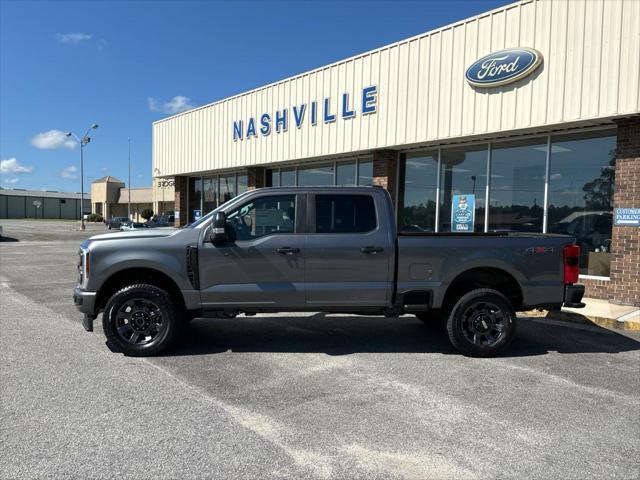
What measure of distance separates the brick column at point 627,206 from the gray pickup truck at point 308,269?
3.87 meters

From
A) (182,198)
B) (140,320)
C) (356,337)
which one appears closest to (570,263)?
(356,337)

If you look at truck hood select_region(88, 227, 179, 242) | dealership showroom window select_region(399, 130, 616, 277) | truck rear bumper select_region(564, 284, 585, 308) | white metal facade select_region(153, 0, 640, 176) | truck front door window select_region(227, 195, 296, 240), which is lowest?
truck rear bumper select_region(564, 284, 585, 308)

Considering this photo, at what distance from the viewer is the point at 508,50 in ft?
33.5

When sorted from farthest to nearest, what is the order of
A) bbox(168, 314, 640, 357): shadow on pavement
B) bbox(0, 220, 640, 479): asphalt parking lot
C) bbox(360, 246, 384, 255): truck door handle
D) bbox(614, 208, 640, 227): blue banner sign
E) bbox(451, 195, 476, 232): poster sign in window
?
1. bbox(451, 195, 476, 232): poster sign in window
2. bbox(614, 208, 640, 227): blue banner sign
3. bbox(168, 314, 640, 357): shadow on pavement
4. bbox(360, 246, 384, 255): truck door handle
5. bbox(0, 220, 640, 479): asphalt parking lot

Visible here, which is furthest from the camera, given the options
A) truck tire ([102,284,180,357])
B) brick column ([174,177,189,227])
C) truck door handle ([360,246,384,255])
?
brick column ([174,177,189,227])

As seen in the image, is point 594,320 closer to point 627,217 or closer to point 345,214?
point 627,217

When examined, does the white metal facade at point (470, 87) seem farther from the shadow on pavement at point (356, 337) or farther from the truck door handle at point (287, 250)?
the truck door handle at point (287, 250)

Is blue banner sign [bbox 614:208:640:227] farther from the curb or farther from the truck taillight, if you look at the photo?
the truck taillight

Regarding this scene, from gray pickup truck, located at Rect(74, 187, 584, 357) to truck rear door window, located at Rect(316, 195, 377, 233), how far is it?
12mm

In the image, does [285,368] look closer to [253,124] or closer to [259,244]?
[259,244]

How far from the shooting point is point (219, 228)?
5516 mm

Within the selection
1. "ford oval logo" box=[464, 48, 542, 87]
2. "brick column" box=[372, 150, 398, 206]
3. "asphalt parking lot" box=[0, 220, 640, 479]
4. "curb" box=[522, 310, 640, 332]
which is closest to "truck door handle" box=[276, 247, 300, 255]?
"asphalt parking lot" box=[0, 220, 640, 479]

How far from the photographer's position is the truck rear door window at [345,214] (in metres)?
5.95

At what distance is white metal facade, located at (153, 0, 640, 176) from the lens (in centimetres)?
888
